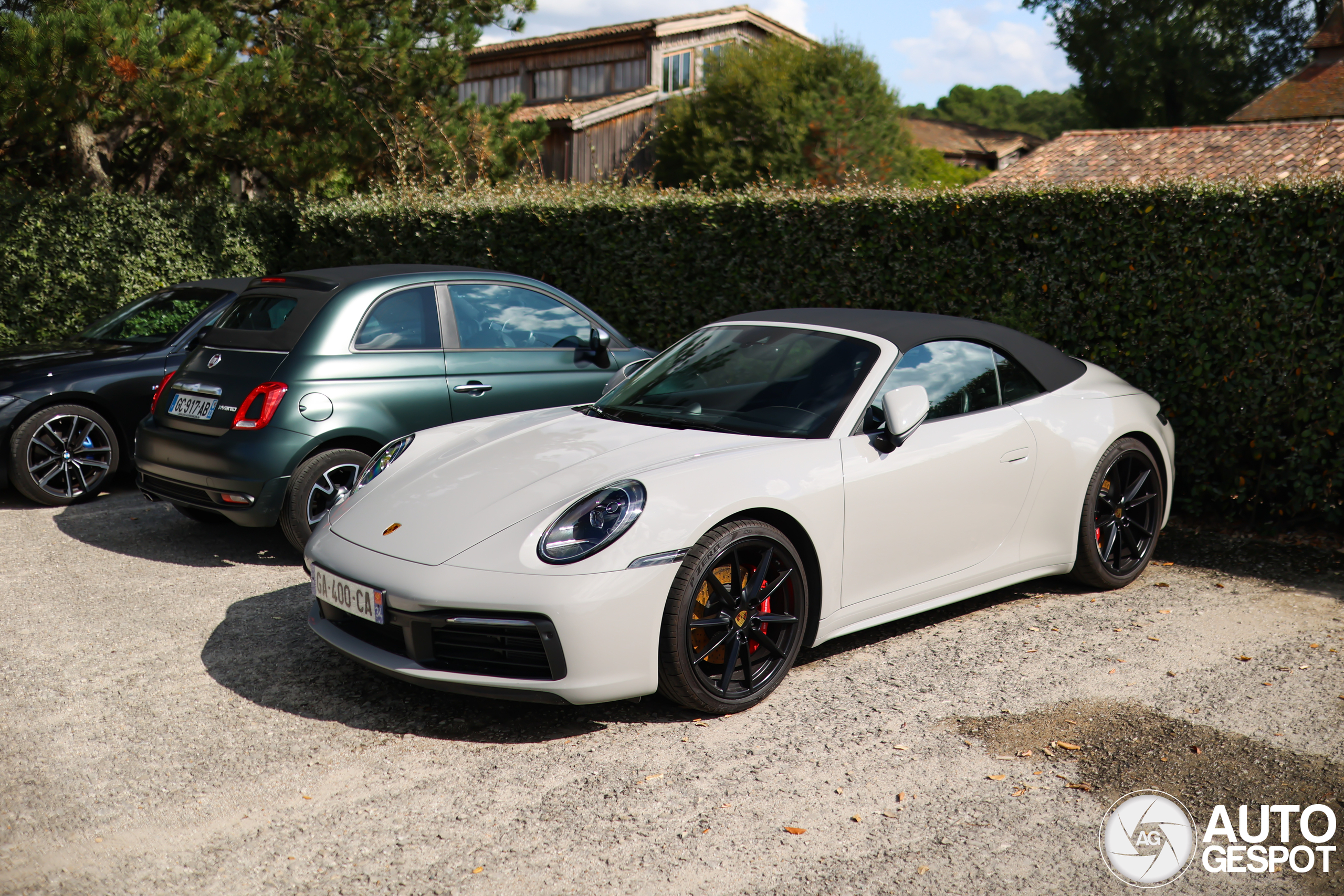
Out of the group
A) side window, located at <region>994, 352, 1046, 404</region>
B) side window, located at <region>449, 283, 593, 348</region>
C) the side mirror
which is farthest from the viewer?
side window, located at <region>449, 283, 593, 348</region>

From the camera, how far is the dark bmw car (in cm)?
739

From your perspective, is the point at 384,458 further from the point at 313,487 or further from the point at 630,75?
the point at 630,75

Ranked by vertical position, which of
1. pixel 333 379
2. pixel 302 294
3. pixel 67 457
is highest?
pixel 302 294

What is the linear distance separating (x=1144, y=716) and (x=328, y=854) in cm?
293

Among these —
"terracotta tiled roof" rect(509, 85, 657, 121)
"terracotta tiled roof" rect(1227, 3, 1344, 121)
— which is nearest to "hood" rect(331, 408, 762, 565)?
"terracotta tiled roof" rect(509, 85, 657, 121)

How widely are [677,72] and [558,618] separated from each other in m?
34.0

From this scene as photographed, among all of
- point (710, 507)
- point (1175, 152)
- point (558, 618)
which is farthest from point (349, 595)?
point (1175, 152)

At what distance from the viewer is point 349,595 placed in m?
3.95

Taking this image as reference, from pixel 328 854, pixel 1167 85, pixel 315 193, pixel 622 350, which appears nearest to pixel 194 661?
pixel 328 854

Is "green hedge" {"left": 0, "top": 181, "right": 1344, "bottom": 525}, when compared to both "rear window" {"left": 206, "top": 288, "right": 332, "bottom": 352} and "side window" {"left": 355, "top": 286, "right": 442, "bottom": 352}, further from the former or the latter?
"rear window" {"left": 206, "top": 288, "right": 332, "bottom": 352}

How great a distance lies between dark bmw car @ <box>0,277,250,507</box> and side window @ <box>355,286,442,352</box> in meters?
2.38

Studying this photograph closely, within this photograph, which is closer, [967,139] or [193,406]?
[193,406]

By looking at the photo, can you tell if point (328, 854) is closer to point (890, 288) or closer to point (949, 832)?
point (949, 832)

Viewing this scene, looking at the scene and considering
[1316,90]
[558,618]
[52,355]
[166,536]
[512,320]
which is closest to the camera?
[558,618]
